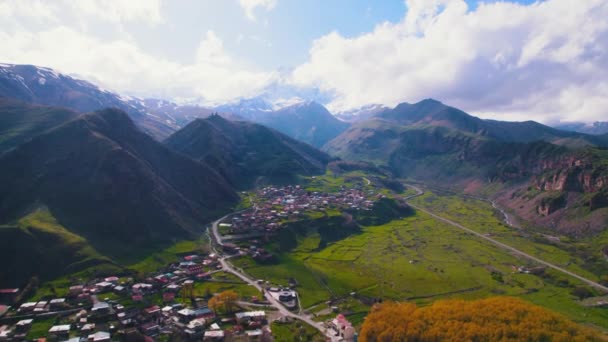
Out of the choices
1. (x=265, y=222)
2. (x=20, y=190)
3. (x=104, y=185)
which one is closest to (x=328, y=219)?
(x=265, y=222)

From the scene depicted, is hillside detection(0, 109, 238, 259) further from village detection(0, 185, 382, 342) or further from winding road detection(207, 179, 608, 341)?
village detection(0, 185, 382, 342)

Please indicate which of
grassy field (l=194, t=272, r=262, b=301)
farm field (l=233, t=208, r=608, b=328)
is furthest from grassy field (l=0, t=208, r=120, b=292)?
farm field (l=233, t=208, r=608, b=328)

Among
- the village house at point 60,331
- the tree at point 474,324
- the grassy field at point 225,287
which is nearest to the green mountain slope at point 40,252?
the village house at point 60,331

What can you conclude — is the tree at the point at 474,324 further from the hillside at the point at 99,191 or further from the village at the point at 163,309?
the hillside at the point at 99,191

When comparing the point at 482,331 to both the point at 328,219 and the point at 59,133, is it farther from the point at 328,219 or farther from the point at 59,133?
the point at 59,133

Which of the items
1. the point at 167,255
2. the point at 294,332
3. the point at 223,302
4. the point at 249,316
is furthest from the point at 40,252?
the point at 294,332

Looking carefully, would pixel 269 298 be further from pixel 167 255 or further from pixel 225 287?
pixel 167 255
